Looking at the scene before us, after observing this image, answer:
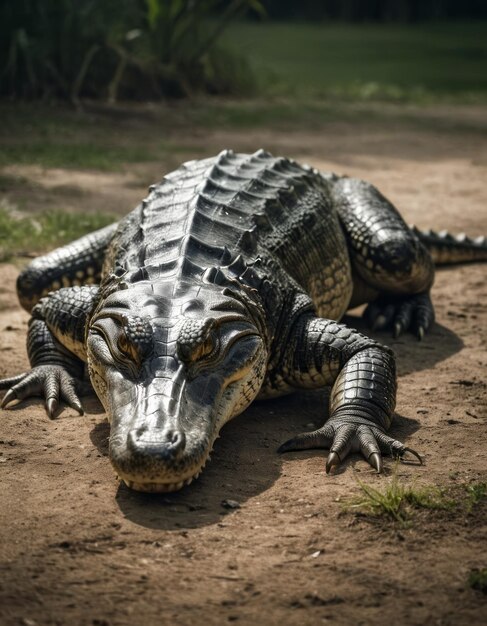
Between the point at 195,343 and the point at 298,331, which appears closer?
the point at 195,343

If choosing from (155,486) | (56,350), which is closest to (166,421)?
(155,486)

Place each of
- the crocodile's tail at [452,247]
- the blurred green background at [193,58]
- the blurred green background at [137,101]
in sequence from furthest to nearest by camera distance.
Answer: the blurred green background at [193,58] → the blurred green background at [137,101] → the crocodile's tail at [452,247]

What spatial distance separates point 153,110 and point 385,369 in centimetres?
1015

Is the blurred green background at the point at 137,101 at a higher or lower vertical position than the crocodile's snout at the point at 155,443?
lower

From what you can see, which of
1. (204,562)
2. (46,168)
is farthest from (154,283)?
(46,168)

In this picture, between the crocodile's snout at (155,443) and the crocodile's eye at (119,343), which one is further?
the crocodile's eye at (119,343)

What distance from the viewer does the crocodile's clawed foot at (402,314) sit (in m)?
5.75

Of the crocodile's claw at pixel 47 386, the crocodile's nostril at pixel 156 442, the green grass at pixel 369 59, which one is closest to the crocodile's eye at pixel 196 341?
the crocodile's nostril at pixel 156 442

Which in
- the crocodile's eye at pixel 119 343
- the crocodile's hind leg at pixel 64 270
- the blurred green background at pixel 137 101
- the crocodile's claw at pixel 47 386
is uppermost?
the crocodile's eye at pixel 119 343

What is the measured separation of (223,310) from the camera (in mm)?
3936

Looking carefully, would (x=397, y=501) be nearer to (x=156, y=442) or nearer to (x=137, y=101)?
(x=156, y=442)

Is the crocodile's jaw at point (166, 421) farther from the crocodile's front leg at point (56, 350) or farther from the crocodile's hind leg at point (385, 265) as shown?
the crocodile's hind leg at point (385, 265)

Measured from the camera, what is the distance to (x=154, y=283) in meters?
4.07

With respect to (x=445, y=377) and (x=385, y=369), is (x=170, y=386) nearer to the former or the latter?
(x=385, y=369)
